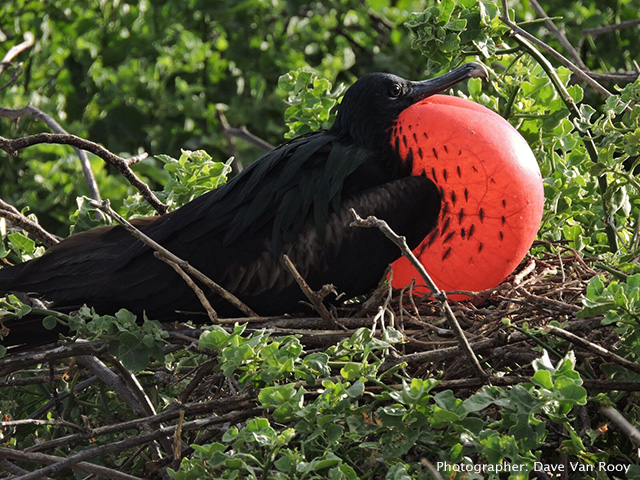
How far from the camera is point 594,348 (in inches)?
66.6

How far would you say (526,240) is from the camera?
2.17m

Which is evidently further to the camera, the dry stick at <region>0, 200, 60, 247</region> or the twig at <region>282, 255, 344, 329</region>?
the dry stick at <region>0, 200, 60, 247</region>

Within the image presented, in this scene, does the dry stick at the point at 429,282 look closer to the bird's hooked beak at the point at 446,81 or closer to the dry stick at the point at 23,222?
the bird's hooked beak at the point at 446,81

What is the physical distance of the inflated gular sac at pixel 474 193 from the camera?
2.14 metres

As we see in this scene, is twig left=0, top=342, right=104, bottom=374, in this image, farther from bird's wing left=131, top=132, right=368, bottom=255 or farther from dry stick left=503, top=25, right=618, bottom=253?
dry stick left=503, top=25, right=618, bottom=253

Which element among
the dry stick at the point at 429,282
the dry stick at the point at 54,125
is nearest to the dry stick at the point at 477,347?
the dry stick at the point at 429,282

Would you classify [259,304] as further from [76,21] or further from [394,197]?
[76,21]

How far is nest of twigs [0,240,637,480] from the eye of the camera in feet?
5.94

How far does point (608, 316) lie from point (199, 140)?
2.62 meters

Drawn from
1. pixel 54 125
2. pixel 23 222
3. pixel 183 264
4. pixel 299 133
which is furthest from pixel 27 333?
pixel 299 133

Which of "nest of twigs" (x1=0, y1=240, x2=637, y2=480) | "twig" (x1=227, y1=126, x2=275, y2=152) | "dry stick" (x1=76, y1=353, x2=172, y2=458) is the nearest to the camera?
"nest of twigs" (x1=0, y1=240, x2=637, y2=480)

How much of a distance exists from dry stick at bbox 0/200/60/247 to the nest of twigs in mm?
260

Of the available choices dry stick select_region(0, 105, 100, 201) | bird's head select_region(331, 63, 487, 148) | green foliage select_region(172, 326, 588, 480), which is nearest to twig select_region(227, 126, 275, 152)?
dry stick select_region(0, 105, 100, 201)

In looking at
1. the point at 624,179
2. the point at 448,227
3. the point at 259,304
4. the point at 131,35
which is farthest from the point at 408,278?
the point at 131,35
